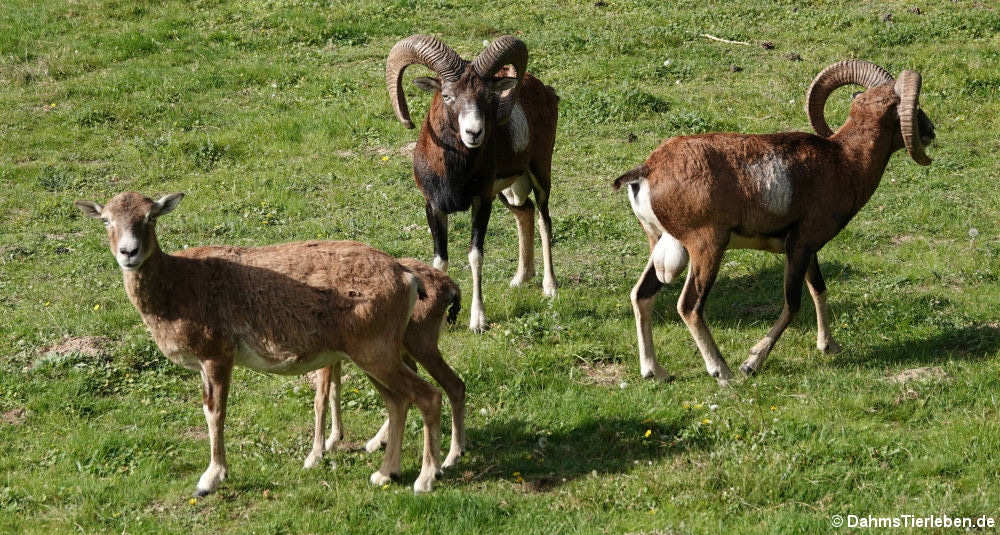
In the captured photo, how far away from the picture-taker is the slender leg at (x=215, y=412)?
830 centimetres

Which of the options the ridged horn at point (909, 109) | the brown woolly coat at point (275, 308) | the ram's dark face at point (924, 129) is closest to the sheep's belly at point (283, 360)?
the brown woolly coat at point (275, 308)

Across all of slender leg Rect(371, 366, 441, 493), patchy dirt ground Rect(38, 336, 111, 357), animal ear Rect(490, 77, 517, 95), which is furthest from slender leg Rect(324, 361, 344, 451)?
animal ear Rect(490, 77, 517, 95)

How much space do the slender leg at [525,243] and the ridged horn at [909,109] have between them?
417cm

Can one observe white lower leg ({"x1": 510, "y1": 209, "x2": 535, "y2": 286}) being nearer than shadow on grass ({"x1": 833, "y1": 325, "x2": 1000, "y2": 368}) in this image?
No

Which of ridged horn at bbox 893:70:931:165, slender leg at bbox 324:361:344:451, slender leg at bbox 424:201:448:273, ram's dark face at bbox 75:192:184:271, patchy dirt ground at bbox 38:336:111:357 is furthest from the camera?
slender leg at bbox 424:201:448:273

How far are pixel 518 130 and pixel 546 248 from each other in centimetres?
130

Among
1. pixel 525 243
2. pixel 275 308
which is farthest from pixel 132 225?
pixel 525 243

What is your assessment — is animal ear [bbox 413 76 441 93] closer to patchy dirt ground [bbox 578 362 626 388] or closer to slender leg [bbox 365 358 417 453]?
patchy dirt ground [bbox 578 362 626 388]

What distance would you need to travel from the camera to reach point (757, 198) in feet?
32.1

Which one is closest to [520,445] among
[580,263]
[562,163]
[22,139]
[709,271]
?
[709,271]

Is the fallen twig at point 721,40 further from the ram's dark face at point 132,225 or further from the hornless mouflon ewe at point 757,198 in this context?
the ram's dark face at point 132,225

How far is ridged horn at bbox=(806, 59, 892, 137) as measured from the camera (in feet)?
35.6

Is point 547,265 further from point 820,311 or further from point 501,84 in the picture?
point 820,311

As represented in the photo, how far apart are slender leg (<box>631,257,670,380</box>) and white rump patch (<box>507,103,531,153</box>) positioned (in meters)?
2.65
